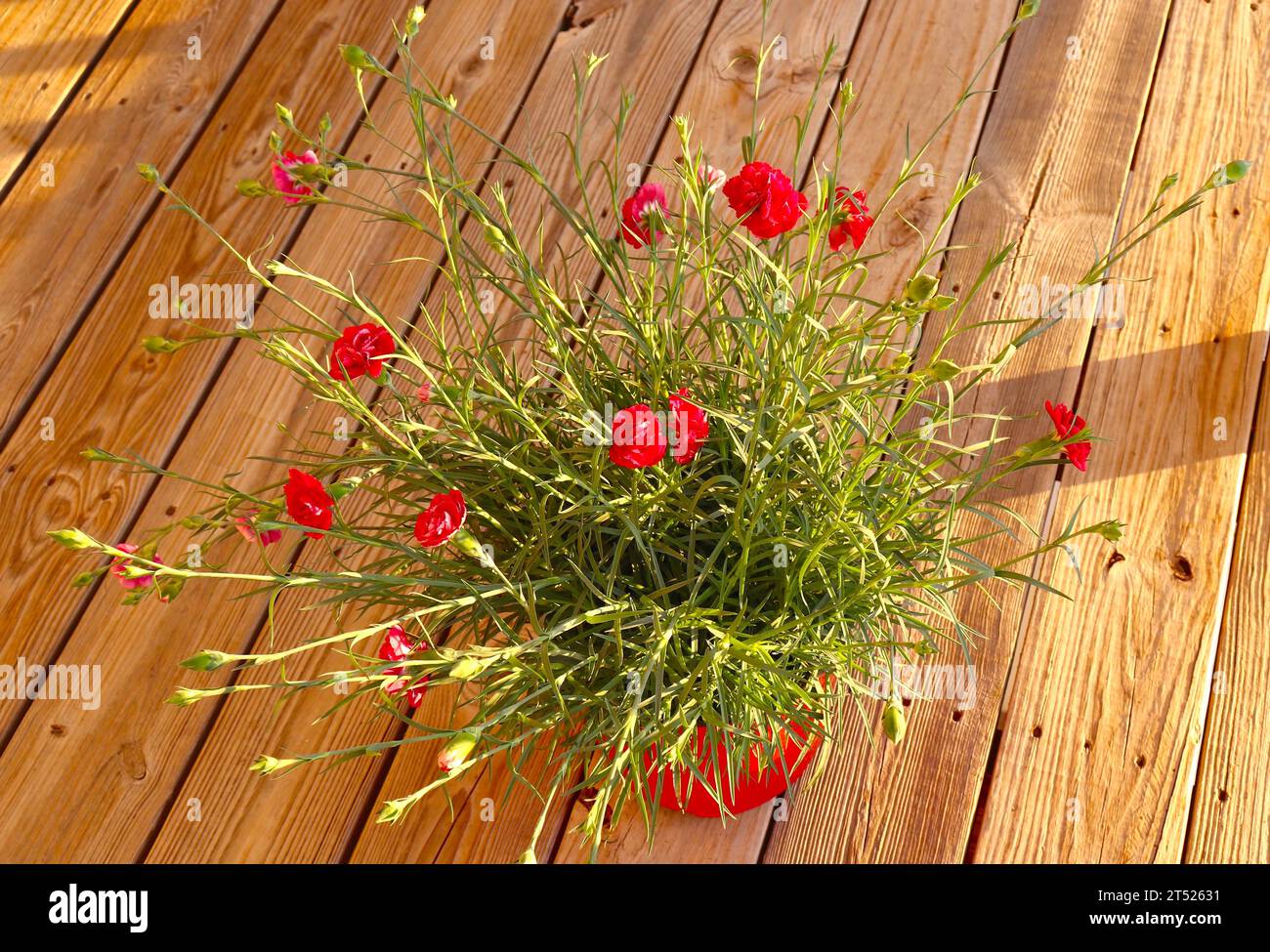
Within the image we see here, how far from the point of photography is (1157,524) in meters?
1.18

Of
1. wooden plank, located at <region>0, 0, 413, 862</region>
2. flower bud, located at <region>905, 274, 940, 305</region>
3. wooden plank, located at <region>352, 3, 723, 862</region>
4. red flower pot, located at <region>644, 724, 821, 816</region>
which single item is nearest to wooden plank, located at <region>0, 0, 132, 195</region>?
wooden plank, located at <region>0, 0, 413, 862</region>

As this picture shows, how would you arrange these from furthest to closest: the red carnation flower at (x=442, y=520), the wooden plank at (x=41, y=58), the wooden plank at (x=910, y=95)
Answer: the wooden plank at (x=41, y=58) → the wooden plank at (x=910, y=95) → the red carnation flower at (x=442, y=520)

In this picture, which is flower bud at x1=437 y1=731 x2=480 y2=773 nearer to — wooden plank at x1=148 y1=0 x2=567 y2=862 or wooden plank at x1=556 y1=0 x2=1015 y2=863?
wooden plank at x1=148 y1=0 x2=567 y2=862

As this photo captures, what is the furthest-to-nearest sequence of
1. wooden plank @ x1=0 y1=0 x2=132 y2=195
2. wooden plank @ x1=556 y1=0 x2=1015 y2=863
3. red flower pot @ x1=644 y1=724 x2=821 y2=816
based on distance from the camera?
wooden plank @ x1=0 y1=0 x2=132 y2=195
wooden plank @ x1=556 y1=0 x2=1015 y2=863
red flower pot @ x1=644 y1=724 x2=821 y2=816

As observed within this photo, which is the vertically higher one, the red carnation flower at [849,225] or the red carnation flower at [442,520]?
the red carnation flower at [849,225]

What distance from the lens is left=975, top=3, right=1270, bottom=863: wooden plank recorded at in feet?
3.49

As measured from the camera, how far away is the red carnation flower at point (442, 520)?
68cm

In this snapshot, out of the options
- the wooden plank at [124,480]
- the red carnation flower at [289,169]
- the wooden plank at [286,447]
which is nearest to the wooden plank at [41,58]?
the wooden plank at [124,480]

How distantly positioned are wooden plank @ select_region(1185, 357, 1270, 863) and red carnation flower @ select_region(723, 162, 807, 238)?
744 millimetres

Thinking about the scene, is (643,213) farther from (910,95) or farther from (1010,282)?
(910,95)

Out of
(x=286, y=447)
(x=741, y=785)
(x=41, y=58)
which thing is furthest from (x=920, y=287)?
(x=41, y=58)

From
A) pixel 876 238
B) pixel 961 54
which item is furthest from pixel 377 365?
pixel 961 54

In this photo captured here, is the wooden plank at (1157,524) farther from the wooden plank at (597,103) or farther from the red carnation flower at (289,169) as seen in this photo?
the red carnation flower at (289,169)

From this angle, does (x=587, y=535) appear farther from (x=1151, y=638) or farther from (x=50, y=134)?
(x=50, y=134)
